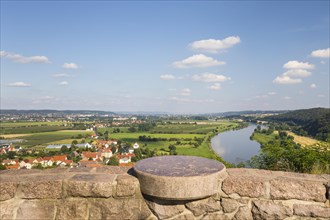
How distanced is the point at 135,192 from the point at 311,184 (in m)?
1.66

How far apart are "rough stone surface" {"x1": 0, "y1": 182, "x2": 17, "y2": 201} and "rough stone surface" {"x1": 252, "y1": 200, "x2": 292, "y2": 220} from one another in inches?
88.3

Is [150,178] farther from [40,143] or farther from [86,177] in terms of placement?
[40,143]

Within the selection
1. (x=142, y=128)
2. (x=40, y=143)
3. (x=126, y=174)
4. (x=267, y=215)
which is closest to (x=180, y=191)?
(x=126, y=174)

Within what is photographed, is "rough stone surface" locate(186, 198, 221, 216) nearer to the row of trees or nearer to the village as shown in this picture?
the row of trees

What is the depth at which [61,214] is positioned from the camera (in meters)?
2.32

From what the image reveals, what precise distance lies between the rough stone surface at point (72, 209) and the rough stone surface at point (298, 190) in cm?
177

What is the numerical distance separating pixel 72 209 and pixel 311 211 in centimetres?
222

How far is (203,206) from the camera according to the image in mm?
2354

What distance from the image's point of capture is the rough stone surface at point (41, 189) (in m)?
2.30

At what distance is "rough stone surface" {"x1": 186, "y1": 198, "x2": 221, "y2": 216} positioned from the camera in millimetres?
2340

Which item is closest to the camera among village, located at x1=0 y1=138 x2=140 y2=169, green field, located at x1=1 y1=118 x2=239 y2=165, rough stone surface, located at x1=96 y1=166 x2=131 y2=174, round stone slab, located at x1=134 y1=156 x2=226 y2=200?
round stone slab, located at x1=134 y1=156 x2=226 y2=200

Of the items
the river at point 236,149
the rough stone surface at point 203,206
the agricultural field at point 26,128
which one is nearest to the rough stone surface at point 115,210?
the rough stone surface at point 203,206

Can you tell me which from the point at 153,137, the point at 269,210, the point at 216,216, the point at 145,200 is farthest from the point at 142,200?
the point at 153,137

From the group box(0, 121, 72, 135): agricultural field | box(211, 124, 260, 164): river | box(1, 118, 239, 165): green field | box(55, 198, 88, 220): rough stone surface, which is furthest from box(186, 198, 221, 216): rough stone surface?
box(0, 121, 72, 135): agricultural field
